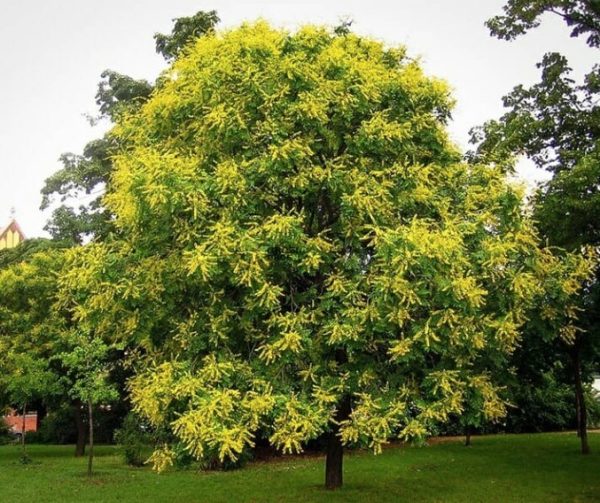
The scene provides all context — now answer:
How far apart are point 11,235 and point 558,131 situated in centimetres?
5309

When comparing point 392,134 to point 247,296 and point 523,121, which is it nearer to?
point 247,296

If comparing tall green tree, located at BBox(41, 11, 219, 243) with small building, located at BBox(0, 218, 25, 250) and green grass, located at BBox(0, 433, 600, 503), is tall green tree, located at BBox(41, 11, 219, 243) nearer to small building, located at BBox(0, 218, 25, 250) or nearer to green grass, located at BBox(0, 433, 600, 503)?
green grass, located at BBox(0, 433, 600, 503)

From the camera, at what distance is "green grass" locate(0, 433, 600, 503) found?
1422cm

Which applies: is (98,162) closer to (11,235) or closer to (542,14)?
(542,14)

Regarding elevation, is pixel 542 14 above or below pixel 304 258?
above

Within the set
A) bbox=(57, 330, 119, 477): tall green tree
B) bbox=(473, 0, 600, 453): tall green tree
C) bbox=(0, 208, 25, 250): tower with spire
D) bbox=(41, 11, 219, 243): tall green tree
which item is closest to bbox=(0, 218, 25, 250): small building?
bbox=(0, 208, 25, 250): tower with spire

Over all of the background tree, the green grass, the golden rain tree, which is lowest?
the green grass

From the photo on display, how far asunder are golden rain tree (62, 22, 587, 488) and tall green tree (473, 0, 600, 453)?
3.27m

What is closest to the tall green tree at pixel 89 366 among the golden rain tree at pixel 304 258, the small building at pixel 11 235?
the golden rain tree at pixel 304 258

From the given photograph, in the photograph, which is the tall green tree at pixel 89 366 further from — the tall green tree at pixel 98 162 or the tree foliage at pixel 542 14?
the tree foliage at pixel 542 14

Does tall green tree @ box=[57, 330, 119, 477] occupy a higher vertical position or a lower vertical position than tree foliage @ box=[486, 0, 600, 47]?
lower

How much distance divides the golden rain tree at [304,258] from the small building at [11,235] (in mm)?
51015

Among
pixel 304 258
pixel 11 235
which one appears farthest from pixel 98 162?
pixel 11 235

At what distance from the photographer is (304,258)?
10156 mm
